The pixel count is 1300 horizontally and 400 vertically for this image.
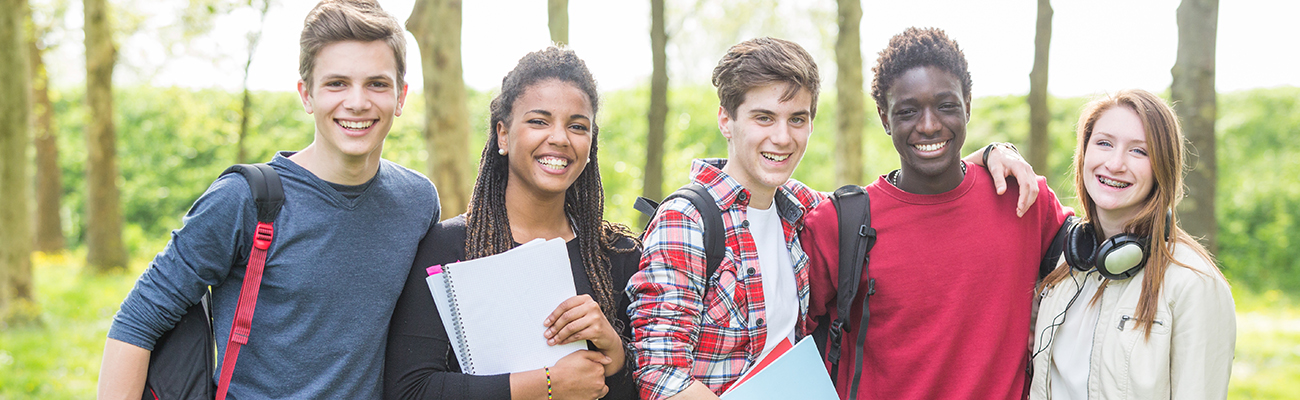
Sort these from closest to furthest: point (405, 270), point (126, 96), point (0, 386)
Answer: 1. point (405, 270)
2. point (0, 386)
3. point (126, 96)

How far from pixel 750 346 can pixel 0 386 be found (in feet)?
24.4

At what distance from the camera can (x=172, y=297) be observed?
2.20 m

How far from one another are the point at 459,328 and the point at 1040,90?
21.6 feet

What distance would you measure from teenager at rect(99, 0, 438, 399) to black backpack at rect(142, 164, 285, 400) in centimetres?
4

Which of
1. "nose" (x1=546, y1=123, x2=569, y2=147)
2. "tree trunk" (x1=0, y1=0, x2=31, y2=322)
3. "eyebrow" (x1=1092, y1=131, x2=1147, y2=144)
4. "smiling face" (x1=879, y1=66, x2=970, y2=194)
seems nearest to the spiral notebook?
"nose" (x1=546, y1=123, x2=569, y2=147)

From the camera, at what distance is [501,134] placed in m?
2.60

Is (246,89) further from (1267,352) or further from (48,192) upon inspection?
(1267,352)

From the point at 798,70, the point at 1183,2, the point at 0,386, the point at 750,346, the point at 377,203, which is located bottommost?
the point at 0,386

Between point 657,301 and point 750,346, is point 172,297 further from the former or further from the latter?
point 750,346

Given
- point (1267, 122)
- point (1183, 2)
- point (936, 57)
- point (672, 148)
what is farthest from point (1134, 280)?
point (1267, 122)

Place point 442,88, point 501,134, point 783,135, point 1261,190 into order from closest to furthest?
point 783,135
point 501,134
point 442,88
point 1261,190

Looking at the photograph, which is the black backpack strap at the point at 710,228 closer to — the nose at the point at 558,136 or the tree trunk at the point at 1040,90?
the nose at the point at 558,136

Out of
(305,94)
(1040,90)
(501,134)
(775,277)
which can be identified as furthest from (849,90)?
(305,94)

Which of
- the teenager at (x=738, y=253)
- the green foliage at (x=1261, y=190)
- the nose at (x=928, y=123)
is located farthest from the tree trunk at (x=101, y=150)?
the green foliage at (x=1261, y=190)
